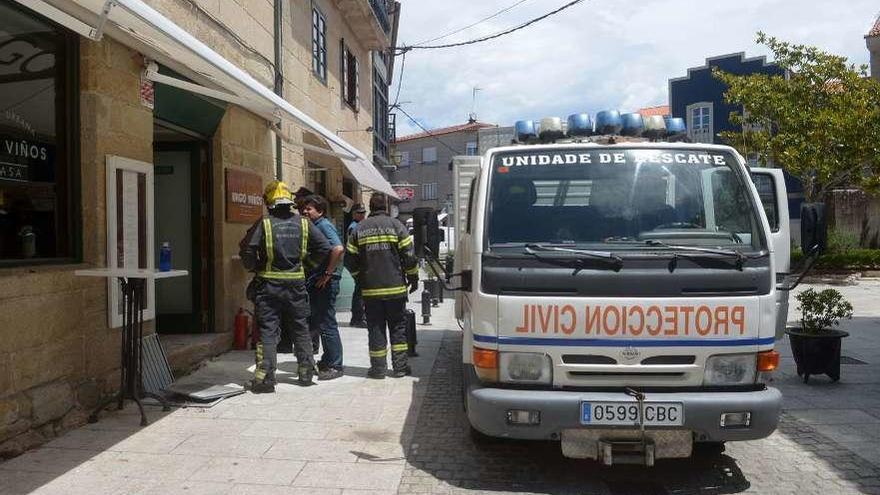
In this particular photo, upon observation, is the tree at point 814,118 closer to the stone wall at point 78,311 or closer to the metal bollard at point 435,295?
the metal bollard at point 435,295

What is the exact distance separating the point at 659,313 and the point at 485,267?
99 centimetres

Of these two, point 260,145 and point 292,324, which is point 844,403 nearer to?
point 292,324

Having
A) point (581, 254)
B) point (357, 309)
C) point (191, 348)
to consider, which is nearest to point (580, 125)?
point (581, 254)

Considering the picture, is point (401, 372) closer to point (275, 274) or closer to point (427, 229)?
point (275, 274)

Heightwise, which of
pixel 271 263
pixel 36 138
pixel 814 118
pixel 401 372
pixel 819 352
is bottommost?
pixel 401 372

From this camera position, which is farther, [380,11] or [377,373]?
[380,11]

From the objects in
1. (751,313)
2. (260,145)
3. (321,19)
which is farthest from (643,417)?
(321,19)

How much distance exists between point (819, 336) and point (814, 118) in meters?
15.3

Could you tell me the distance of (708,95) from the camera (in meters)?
32.6

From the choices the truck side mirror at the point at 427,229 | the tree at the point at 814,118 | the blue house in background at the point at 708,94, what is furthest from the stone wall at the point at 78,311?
the blue house in background at the point at 708,94

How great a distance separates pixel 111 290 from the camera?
5.39 metres

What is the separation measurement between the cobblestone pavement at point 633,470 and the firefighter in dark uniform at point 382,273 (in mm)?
1710

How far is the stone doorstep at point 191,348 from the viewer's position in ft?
21.6

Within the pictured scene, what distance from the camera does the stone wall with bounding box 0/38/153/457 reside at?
4.39 m
